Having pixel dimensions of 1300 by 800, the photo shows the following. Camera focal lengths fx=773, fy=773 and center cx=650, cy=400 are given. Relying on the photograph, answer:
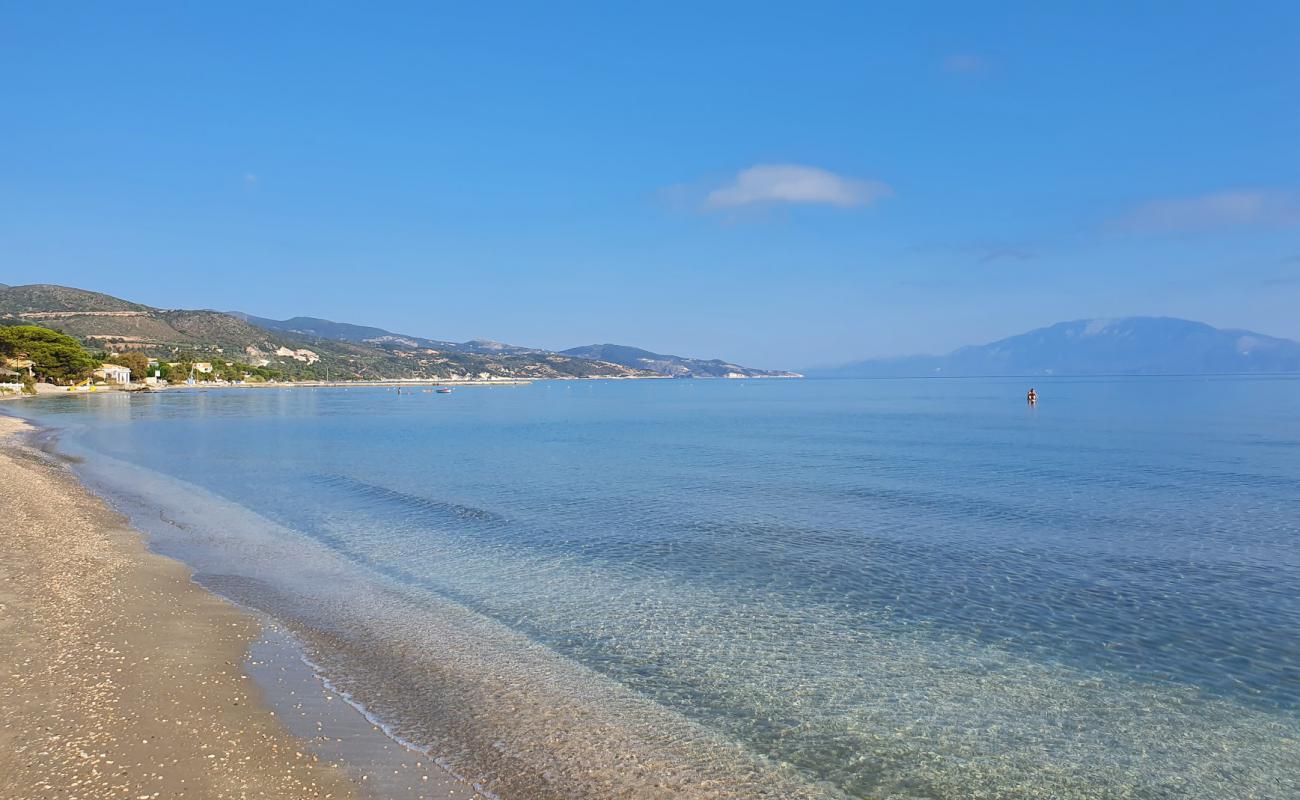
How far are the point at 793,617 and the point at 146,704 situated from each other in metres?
9.30

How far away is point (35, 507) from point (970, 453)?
1531 inches

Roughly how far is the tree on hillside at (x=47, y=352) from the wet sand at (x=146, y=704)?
12844 cm

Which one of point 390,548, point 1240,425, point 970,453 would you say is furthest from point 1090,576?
point 1240,425

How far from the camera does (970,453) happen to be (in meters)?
40.6

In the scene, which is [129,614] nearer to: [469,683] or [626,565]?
[469,683]

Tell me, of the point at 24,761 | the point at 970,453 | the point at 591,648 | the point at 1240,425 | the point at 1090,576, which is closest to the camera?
the point at 24,761

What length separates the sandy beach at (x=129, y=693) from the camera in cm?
699

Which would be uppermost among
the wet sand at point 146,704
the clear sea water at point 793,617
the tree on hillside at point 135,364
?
the tree on hillside at point 135,364

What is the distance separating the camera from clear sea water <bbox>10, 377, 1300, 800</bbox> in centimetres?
830

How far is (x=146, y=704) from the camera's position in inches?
336

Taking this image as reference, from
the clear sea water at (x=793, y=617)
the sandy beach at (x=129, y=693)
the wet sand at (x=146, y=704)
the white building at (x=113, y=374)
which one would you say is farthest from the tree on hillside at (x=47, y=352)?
the wet sand at (x=146, y=704)

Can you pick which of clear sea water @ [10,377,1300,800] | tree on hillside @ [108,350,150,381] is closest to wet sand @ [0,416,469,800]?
clear sea water @ [10,377,1300,800]

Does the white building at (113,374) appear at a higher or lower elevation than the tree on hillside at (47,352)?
lower

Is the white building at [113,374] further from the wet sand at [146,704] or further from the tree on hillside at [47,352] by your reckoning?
the wet sand at [146,704]
